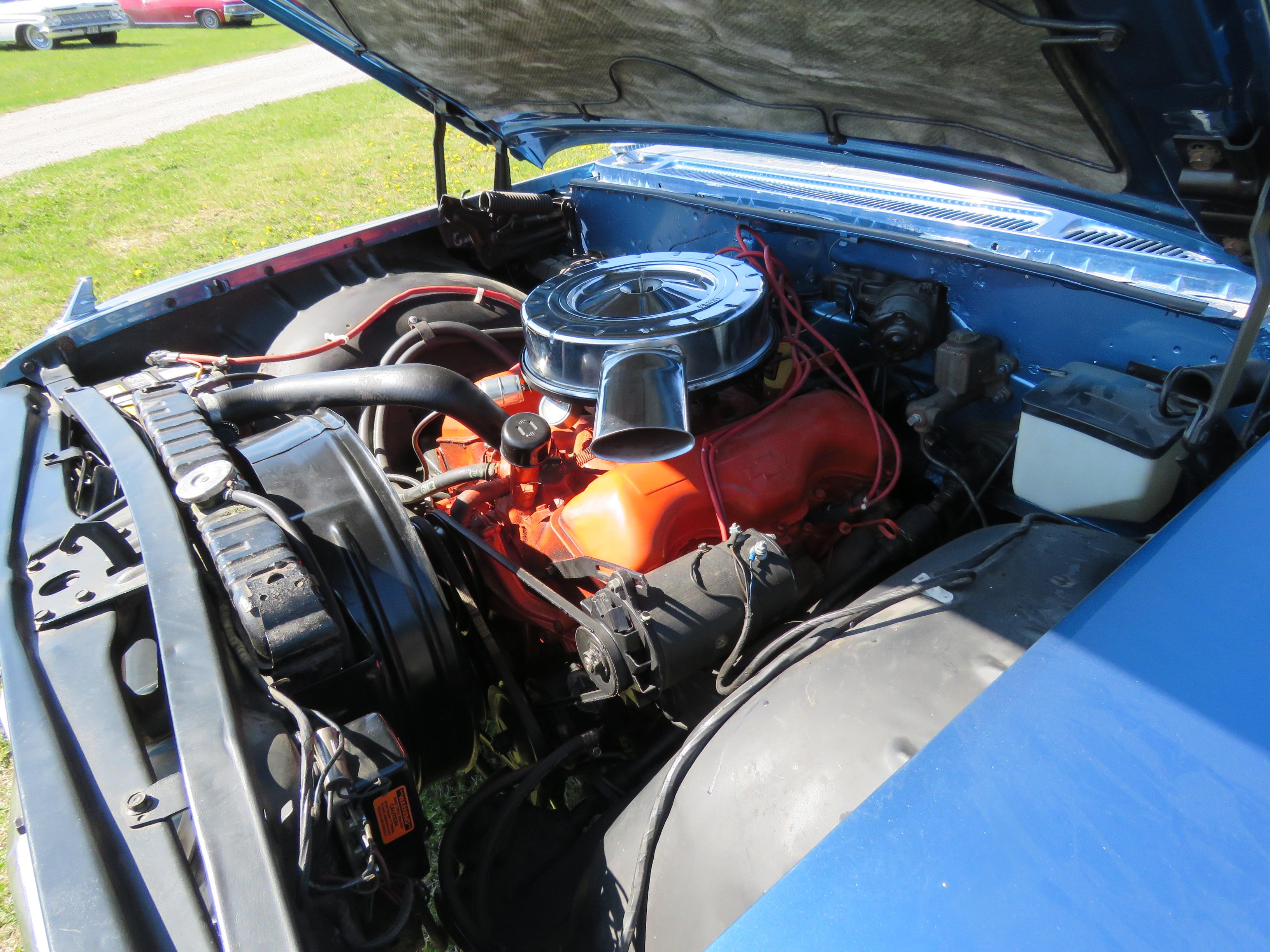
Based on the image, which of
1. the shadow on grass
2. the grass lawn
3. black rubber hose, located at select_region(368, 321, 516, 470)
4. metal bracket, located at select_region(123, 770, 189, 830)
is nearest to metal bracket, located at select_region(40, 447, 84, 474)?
black rubber hose, located at select_region(368, 321, 516, 470)

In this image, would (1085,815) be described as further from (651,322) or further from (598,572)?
(651,322)

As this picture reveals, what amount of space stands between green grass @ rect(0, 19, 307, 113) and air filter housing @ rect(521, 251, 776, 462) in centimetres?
1412

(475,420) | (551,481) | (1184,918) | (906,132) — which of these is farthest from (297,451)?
(1184,918)

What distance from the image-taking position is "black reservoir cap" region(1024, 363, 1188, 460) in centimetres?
114

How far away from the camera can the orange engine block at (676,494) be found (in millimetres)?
1432

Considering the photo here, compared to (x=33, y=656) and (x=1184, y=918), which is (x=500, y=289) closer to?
(x=33, y=656)

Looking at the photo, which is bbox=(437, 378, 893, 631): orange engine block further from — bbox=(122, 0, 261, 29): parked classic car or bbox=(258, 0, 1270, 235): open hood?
bbox=(122, 0, 261, 29): parked classic car

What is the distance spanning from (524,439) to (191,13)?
2273cm

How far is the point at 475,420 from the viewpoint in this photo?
1.54 meters

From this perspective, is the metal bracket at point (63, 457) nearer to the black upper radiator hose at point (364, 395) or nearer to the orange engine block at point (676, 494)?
the black upper radiator hose at point (364, 395)

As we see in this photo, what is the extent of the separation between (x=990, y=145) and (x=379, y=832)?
1410 mm

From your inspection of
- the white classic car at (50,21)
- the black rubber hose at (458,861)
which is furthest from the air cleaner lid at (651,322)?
the white classic car at (50,21)

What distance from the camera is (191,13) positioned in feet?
60.7

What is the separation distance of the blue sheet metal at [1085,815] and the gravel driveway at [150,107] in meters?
11.3
